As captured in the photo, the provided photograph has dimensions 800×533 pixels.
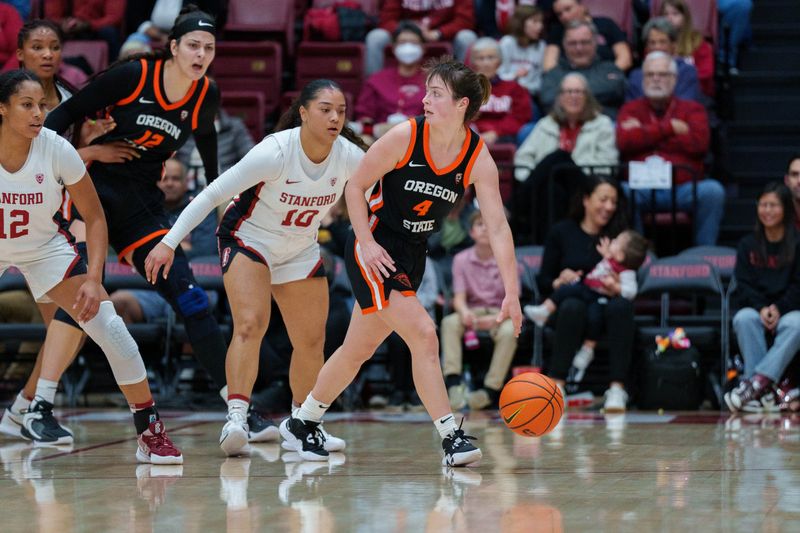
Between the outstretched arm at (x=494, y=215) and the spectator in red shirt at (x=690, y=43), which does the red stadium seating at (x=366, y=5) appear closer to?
the spectator in red shirt at (x=690, y=43)

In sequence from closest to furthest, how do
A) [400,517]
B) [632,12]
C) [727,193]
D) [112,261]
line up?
[400,517]
[112,261]
[727,193]
[632,12]

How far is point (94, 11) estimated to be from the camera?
41.5 feet

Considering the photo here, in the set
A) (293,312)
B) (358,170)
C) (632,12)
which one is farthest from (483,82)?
(632,12)

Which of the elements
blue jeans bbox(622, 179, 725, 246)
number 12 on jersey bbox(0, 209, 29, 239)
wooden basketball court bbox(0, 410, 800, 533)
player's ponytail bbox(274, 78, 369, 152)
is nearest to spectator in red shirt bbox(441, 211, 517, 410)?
blue jeans bbox(622, 179, 725, 246)

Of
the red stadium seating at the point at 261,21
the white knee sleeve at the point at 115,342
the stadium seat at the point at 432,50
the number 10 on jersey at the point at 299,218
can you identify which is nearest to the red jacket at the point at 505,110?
the stadium seat at the point at 432,50

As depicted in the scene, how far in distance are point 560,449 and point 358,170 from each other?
1715 millimetres

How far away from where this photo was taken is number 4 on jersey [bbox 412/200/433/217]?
5.42 metres

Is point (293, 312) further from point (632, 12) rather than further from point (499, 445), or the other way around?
point (632, 12)

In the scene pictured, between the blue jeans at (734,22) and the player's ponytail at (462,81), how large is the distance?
708cm

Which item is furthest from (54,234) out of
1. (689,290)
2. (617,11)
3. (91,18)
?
(617,11)

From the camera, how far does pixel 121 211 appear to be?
6281 millimetres

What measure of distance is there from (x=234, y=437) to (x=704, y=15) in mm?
7763

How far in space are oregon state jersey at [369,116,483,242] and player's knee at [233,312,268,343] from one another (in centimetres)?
78

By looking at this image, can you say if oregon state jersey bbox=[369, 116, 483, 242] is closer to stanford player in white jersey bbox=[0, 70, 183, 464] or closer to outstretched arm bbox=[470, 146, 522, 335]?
outstretched arm bbox=[470, 146, 522, 335]
